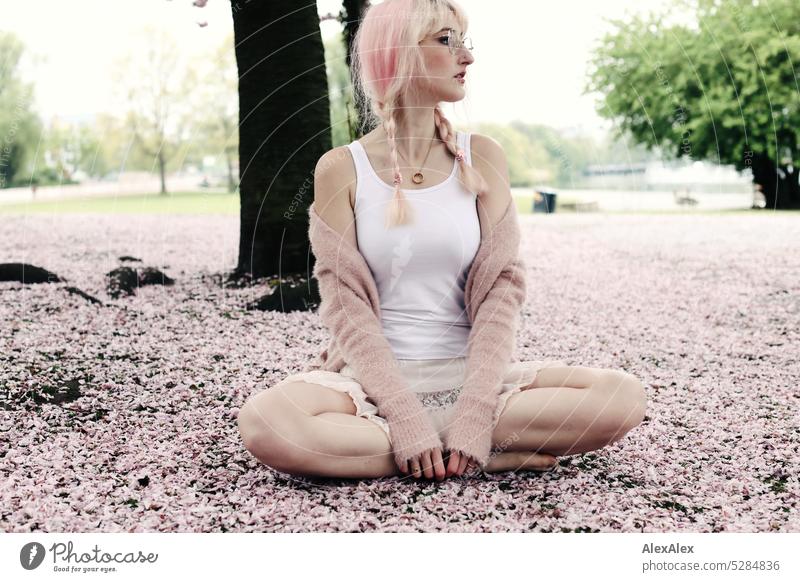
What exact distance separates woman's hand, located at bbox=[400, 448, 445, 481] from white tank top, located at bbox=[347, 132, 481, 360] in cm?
37

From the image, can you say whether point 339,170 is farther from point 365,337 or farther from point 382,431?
point 382,431

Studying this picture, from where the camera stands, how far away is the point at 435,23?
2.99 m

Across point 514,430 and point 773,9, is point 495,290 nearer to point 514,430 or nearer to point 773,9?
point 514,430

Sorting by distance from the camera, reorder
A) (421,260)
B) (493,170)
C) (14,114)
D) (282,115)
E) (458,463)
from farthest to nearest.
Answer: (14,114)
(282,115)
(493,170)
(421,260)
(458,463)

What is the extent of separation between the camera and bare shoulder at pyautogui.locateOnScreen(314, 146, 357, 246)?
306cm

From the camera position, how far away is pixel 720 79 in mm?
12766

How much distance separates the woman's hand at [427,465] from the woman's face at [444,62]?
1.30 metres

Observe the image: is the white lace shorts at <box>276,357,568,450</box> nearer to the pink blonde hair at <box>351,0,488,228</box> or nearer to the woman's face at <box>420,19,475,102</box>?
the pink blonde hair at <box>351,0,488,228</box>

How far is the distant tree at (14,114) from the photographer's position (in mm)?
9852

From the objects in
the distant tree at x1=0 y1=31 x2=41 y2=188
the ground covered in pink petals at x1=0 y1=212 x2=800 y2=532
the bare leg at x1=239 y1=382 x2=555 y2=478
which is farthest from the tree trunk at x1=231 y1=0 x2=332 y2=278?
the bare leg at x1=239 y1=382 x2=555 y2=478

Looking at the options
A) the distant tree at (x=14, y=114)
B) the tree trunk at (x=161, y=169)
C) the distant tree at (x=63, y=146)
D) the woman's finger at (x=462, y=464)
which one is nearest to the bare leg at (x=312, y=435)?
the woman's finger at (x=462, y=464)

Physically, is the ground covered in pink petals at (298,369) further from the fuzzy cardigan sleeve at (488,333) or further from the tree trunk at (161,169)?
the tree trunk at (161,169)

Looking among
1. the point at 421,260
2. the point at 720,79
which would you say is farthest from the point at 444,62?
the point at 720,79

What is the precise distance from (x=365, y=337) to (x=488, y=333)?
45 cm
